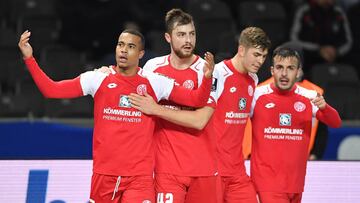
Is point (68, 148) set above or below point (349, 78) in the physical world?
below

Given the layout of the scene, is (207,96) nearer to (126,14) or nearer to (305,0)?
(126,14)

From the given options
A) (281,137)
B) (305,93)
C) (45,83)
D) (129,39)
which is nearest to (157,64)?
(129,39)

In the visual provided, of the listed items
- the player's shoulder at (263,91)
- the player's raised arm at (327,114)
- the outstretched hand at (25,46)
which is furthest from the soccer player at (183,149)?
the outstretched hand at (25,46)

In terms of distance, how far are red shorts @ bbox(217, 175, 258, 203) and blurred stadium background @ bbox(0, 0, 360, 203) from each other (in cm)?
258

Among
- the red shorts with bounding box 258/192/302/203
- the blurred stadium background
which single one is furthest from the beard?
the blurred stadium background

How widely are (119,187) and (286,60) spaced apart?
1927 millimetres

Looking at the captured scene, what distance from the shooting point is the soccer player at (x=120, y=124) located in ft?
25.5

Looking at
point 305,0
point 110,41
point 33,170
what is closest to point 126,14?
point 110,41

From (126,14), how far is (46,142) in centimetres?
321

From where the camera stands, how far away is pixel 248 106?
852 centimetres

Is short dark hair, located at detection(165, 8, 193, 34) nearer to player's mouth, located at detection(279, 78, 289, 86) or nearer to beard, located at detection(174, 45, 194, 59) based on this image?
beard, located at detection(174, 45, 194, 59)

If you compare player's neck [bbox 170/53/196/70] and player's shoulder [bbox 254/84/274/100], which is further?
player's shoulder [bbox 254/84/274/100]

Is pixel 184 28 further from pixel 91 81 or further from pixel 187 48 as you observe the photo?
pixel 91 81

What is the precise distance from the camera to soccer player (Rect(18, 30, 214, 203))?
25.5 feet
